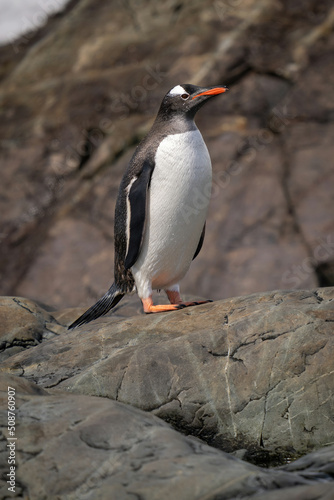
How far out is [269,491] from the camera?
2207 mm

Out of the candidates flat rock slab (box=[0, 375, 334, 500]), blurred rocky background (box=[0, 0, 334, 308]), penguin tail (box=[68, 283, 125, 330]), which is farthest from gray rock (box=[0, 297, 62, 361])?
blurred rocky background (box=[0, 0, 334, 308])

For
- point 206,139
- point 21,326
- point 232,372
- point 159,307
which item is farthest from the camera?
point 206,139

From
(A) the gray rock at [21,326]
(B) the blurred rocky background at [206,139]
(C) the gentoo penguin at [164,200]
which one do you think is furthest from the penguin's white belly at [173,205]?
(B) the blurred rocky background at [206,139]

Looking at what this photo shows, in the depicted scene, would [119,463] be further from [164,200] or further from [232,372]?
[164,200]

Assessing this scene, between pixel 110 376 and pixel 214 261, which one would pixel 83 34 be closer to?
pixel 214 261

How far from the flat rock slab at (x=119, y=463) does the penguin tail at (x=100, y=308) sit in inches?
72.6

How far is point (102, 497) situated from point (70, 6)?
11100 millimetres

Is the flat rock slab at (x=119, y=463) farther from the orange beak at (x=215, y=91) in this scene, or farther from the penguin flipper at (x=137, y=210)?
the orange beak at (x=215, y=91)

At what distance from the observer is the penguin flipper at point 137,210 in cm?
459

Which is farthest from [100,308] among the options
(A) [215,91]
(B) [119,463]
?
(B) [119,463]

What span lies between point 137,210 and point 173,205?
0.84ft

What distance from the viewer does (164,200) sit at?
4.61 m

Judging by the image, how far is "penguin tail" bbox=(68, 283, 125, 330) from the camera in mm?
4863

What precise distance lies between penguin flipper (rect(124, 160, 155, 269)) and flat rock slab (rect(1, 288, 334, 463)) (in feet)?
2.40
